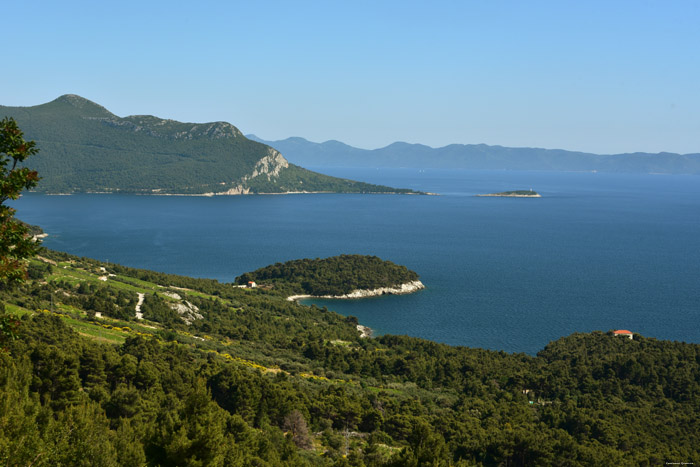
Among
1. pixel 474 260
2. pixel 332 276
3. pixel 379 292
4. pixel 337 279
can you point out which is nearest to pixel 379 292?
pixel 379 292

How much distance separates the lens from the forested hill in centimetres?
10056

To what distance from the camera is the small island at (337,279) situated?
329 feet

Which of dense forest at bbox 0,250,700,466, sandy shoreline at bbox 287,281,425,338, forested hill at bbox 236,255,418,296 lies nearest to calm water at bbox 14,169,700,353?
sandy shoreline at bbox 287,281,425,338

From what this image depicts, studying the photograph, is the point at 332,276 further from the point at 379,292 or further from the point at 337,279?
the point at 379,292

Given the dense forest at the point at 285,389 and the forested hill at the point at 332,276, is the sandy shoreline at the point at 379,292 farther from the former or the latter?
the dense forest at the point at 285,389

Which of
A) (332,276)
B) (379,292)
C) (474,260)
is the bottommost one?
(379,292)

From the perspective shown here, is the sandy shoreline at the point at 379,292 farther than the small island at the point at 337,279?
No

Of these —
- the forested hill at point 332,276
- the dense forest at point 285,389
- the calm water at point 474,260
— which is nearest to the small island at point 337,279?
the forested hill at point 332,276

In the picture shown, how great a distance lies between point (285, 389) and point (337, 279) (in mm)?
65177

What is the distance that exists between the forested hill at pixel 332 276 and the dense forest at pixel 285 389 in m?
18.7

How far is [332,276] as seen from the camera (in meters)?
103

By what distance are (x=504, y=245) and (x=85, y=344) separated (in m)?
130

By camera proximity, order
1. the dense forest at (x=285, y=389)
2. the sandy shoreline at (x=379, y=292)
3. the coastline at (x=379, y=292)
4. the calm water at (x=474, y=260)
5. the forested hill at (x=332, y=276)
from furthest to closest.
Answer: the forested hill at (x=332, y=276) → the coastline at (x=379, y=292) → the sandy shoreline at (x=379, y=292) → the calm water at (x=474, y=260) → the dense forest at (x=285, y=389)

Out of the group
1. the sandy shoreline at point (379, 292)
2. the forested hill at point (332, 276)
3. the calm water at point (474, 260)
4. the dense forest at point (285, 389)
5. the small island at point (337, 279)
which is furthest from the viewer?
the forested hill at point (332, 276)
